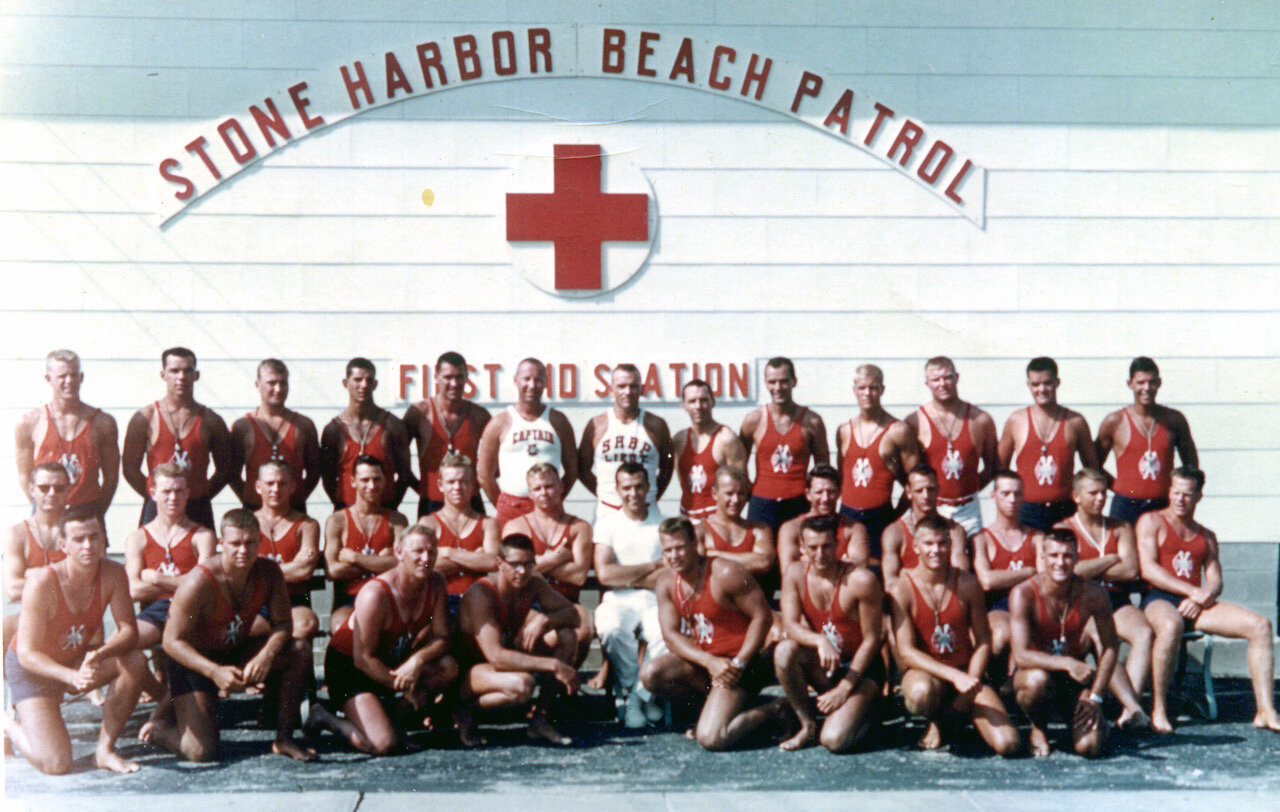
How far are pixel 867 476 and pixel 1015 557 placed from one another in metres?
0.78

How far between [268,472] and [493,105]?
2.26 meters

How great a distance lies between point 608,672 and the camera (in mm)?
5402

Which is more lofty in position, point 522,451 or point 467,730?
point 522,451

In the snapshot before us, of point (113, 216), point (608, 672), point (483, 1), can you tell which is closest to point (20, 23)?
point (113, 216)

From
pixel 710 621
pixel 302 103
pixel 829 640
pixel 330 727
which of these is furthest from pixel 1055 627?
pixel 302 103

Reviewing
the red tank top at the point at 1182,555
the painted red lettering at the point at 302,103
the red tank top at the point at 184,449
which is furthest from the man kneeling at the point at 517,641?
the red tank top at the point at 1182,555

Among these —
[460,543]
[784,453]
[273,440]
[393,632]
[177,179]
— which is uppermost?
[177,179]

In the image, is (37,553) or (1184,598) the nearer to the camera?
(37,553)

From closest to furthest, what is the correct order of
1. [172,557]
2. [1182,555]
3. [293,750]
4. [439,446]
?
1. [293,750]
2. [172,557]
3. [1182,555]
4. [439,446]

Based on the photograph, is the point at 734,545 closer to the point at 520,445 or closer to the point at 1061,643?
the point at 520,445

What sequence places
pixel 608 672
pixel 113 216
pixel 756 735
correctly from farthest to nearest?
pixel 113 216 → pixel 608 672 → pixel 756 735

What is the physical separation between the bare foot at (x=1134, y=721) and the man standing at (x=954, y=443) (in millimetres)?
1086

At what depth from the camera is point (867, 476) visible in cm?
579

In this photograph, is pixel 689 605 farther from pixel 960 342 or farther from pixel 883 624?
pixel 960 342
